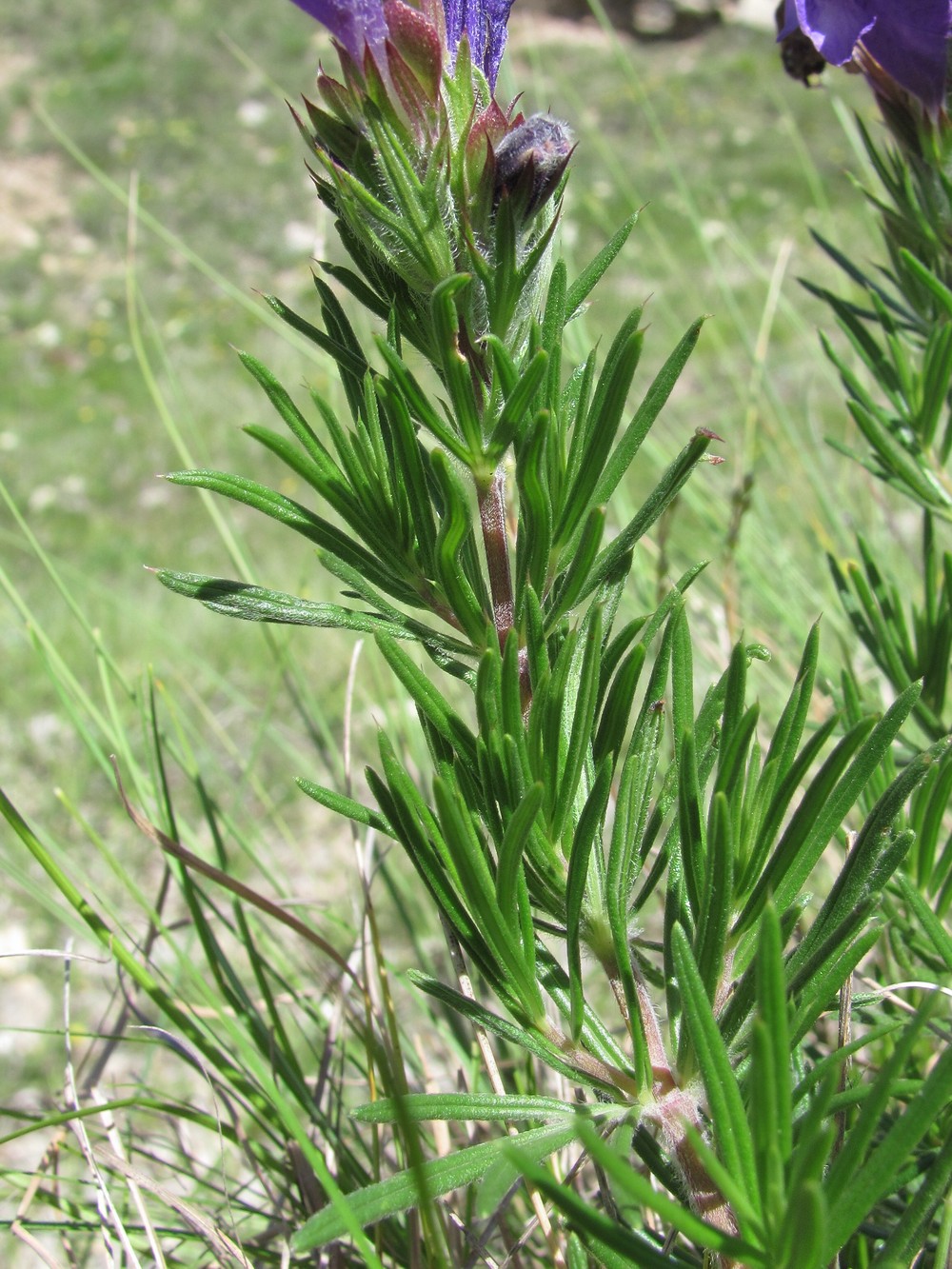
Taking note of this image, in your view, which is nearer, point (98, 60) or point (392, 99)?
point (392, 99)

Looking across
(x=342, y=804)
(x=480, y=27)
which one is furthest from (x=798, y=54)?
(x=342, y=804)

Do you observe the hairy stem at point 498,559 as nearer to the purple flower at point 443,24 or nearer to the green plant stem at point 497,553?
the green plant stem at point 497,553

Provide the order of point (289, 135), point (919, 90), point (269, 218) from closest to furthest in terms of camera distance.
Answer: point (919, 90), point (269, 218), point (289, 135)

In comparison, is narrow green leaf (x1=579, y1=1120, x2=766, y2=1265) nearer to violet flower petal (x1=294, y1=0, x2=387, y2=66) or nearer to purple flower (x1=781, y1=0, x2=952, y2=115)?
violet flower petal (x1=294, y1=0, x2=387, y2=66)

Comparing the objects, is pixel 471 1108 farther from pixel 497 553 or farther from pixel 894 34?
pixel 894 34

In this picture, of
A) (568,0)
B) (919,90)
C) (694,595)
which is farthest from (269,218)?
(919,90)

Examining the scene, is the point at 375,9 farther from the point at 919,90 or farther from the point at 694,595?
the point at 694,595
